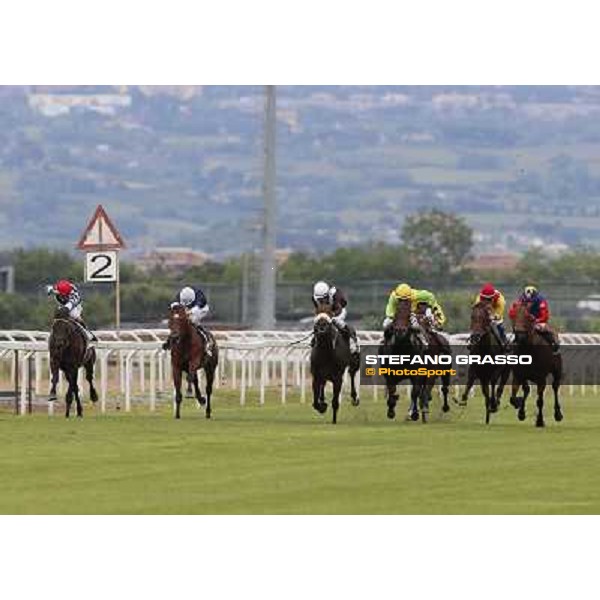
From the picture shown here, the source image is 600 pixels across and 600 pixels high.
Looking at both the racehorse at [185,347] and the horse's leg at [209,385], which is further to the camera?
the racehorse at [185,347]

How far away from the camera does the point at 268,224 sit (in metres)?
47.3

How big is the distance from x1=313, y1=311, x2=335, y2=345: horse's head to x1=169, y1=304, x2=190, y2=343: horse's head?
199cm

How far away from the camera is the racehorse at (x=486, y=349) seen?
28562 mm

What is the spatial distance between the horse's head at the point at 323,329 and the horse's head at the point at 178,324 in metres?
1.99

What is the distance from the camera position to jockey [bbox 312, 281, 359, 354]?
28047 mm

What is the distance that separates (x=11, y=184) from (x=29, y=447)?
577 feet

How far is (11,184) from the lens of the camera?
199 meters

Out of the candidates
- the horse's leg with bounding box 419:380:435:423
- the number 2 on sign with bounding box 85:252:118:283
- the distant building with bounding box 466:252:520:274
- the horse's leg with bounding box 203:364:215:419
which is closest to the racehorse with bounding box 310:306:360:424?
the horse's leg with bounding box 419:380:435:423

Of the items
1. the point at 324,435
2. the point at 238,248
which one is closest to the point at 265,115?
the point at 324,435

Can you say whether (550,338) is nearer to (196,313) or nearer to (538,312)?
(538,312)

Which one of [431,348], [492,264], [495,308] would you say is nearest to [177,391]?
[431,348]

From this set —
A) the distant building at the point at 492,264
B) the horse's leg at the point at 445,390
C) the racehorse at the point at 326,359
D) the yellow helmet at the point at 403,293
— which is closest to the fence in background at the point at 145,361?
the horse's leg at the point at 445,390

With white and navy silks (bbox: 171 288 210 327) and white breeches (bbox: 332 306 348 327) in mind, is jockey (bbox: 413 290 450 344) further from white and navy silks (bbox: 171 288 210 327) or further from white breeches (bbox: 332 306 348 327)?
white and navy silks (bbox: 171 288 210 327)

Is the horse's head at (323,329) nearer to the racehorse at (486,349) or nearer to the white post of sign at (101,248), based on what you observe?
the racehorse at (486,349)
